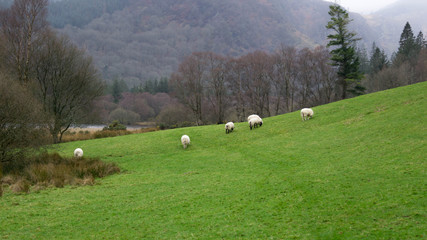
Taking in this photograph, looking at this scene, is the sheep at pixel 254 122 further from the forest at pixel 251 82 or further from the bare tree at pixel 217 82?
the bare tree at pixel 217 82

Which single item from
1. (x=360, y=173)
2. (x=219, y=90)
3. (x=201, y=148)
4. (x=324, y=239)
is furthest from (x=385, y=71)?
(x=324, y=239)

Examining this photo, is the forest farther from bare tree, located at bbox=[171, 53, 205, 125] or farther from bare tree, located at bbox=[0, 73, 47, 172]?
bare tree, located at bbox=[0, 73, 47, 172]

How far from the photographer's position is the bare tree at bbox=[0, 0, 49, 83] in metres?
31.3

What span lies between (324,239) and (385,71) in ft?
289

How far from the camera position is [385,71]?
256 feet

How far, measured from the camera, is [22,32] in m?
32.4

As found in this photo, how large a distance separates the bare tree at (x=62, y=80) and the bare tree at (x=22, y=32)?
151 centimetres

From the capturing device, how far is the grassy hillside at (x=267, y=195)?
24.6ft

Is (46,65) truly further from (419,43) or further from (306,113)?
(419,43)

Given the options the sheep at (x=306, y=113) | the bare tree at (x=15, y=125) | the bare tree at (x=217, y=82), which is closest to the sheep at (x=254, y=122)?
the sheep at (x=306, y=113)

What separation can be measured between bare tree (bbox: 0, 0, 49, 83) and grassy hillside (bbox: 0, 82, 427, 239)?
884 inches

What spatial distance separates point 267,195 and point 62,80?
3516 cm

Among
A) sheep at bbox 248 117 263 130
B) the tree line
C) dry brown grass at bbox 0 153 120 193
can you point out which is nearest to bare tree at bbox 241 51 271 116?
sheep at bbox 248 117 263 130

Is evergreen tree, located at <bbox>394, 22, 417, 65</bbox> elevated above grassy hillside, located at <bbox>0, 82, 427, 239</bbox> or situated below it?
above
